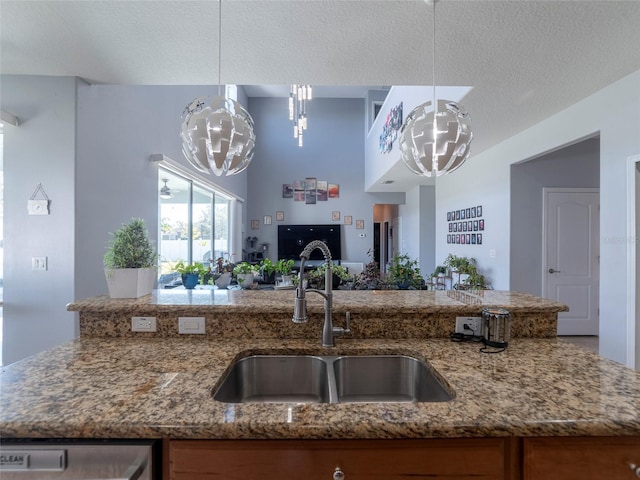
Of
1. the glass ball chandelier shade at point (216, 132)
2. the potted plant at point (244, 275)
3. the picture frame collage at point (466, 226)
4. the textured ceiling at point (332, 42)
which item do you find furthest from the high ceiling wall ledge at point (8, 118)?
the picture frame collage at point (466, 226)

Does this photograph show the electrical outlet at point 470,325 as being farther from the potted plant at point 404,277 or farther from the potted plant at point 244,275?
the potted plant at point 244,275

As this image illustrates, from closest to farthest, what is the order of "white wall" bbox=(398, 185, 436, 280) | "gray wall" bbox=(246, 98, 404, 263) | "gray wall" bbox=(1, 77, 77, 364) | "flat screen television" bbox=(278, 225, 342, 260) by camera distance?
1. "gray wall" bbox=(1, 77, 77, 364)
2. "white wall" bbox=(398, 185, 436, 280)
3. "flat screen television" bbox=(278, 225, 342, 260)
4. "gray wall" bbox=(246, 98, 404, 263)

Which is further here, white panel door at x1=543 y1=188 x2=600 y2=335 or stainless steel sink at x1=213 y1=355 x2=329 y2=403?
white panel door at x1=543 y1=188 x2=600 y2=335

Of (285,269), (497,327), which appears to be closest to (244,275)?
(285,269)

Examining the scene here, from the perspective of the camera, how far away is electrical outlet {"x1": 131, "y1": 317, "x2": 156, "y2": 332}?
1351 millimetres

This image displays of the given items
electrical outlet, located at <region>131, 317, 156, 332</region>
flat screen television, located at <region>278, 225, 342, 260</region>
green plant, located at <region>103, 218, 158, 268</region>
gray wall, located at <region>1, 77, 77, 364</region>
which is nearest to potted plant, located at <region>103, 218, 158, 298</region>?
green plant, located at <region>103, 218, 158, 268</region>

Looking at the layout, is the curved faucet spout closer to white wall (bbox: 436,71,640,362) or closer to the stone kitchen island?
the stone kitchen island

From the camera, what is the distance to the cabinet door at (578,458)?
2.48ft

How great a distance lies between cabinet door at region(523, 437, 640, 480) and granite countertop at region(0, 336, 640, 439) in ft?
0.16

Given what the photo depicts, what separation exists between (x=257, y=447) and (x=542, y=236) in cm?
434

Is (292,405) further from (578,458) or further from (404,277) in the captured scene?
(404,277)

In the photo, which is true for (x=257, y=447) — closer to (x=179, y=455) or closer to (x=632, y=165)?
(x=179, y=455)

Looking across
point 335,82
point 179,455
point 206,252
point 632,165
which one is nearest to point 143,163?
point 335,82

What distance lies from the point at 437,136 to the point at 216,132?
43.1 inches
